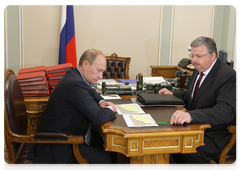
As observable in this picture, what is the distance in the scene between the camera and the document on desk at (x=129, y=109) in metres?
1.97

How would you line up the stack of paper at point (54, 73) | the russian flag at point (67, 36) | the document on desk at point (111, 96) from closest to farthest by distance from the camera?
the document on desk at point (111, 96) < the stack of paper at point (54, 73) < the russian flag at point (67, 36)

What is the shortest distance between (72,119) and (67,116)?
4 centimetres

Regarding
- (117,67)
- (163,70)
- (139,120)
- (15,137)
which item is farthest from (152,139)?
(163,70)

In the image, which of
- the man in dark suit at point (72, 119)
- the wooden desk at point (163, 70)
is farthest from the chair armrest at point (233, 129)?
the wooden desk at point (163, 70)

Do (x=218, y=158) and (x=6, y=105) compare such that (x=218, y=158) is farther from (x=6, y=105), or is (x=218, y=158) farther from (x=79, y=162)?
(x=6, y=105)

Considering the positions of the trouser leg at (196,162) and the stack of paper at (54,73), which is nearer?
the trouser leg at (196,162)

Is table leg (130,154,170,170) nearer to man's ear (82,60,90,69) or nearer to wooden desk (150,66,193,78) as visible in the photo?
man's ear (82,60,90,69)

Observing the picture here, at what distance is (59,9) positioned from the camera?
15.5ft

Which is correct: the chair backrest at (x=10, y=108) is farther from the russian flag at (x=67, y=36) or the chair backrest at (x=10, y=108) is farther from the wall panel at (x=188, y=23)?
the wall panel at (x=188, y=23)

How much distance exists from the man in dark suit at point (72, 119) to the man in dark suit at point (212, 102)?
2.17 feet

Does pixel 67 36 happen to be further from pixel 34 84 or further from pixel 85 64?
pixel 85 64

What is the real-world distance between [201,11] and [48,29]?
2971 millimetres

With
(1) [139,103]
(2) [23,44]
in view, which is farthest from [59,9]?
(1) [139,103]

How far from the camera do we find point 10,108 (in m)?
1.74
